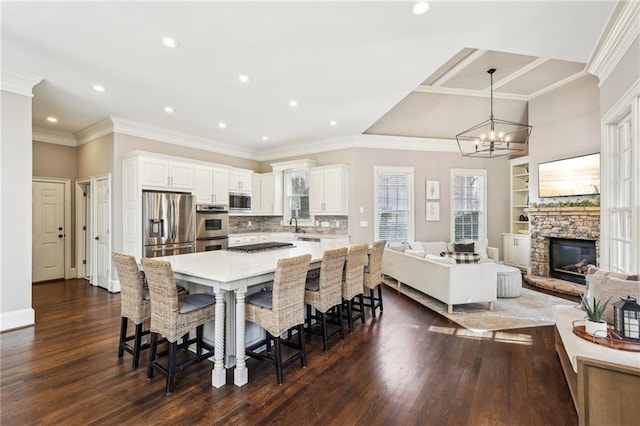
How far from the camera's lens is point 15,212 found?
3.44m

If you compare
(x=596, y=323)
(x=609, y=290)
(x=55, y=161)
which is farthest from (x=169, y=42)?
(x=55, y=161)

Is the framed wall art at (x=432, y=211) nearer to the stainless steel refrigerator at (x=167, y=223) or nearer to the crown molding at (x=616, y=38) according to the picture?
the crown molding at (x=616, y=38)

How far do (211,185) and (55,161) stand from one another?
302 centimetres

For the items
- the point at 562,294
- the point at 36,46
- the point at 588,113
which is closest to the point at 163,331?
the point at 36,46

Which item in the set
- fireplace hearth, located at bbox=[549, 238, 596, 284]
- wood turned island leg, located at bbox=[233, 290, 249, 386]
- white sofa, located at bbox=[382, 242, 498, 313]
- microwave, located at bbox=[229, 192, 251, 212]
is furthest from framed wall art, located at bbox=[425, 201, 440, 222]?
wood turned island leg, located at bbox=[233, 290, 249, 386]

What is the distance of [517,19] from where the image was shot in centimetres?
250

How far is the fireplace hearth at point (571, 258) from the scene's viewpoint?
5258 millimetres

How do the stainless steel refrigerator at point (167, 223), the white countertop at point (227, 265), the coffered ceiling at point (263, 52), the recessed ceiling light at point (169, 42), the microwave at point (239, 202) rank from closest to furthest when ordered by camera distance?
the white countertop at point (227, 265) < the coffered ceiling at point (263, 52) < the recessed ceiling light at point (169, 42) < the stainless steel refrigerator at point (167, 223) < the microwave at point (239, 202)

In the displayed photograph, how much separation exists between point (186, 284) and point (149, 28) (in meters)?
2.37

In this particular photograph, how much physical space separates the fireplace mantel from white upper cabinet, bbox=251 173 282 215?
5393 millimetres

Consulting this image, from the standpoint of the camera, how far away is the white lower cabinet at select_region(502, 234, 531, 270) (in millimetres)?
6523

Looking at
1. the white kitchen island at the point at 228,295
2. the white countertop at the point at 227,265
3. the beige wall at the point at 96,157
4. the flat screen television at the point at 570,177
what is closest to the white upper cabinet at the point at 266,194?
the beige wall at the point at 96,157

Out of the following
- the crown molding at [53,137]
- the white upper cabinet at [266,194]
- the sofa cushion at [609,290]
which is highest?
the crown molding at [53,137]

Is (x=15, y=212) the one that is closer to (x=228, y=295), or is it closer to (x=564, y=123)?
(x=228, y=295)
